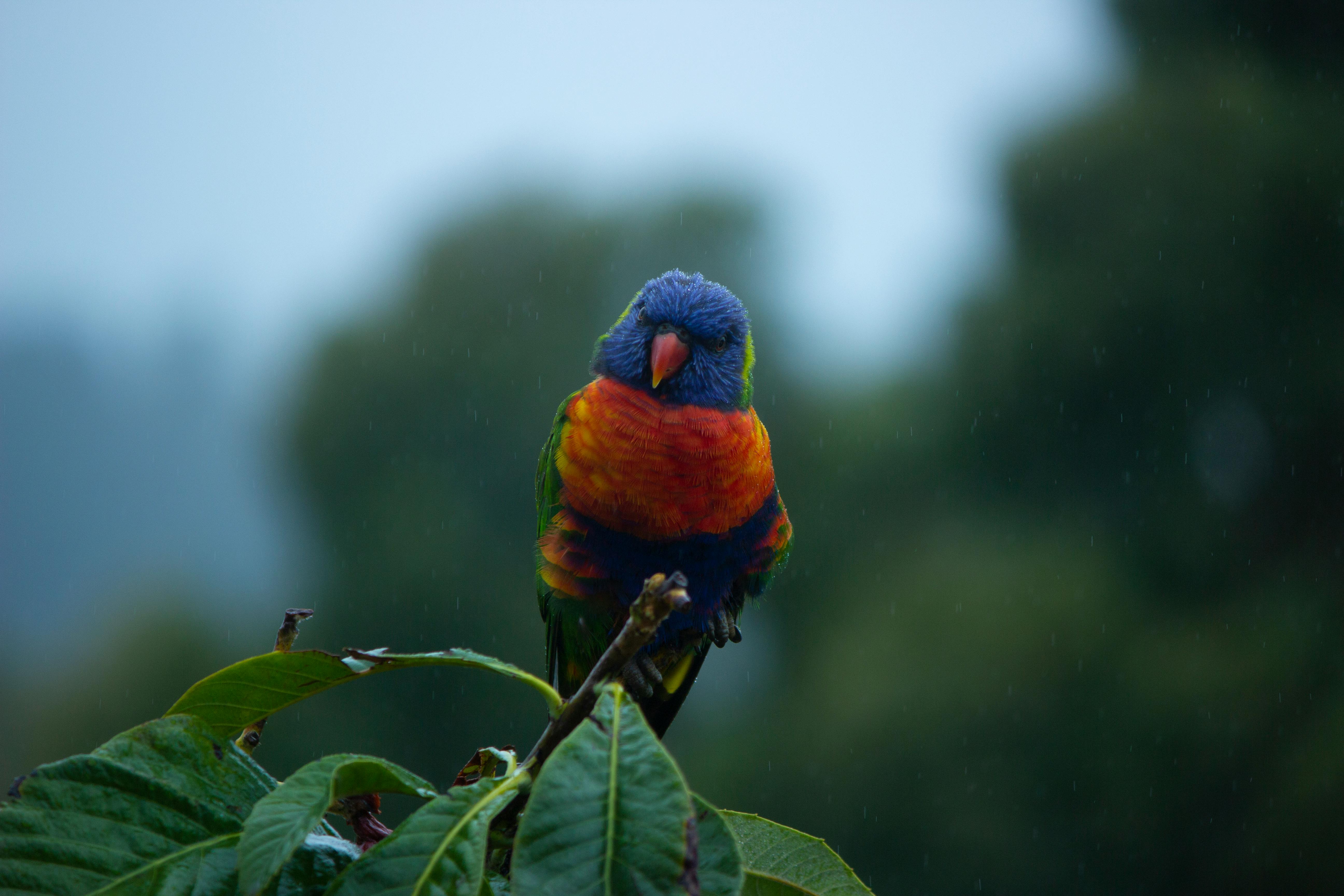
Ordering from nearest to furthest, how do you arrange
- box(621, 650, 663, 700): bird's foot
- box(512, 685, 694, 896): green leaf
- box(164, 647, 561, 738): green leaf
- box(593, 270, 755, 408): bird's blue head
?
box(512, 685, 694, 896): green leaf < box(164, 647, 561, 738): green leaf < box(621, 650, 663, 700): bird's foot < box(593, 270, 755, 408): bird's blue head

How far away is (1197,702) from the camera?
21.7 feet

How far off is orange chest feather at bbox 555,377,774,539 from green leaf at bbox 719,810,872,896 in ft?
2.93

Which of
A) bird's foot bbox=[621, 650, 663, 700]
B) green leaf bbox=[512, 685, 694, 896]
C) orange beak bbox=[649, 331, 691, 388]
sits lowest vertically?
bird's foot bbox=[621, 650, 663, 700]

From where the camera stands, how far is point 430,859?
21.2 inches

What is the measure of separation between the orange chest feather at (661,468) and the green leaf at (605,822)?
107 cm

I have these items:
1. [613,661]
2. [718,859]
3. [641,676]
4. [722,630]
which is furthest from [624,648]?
[722,630]

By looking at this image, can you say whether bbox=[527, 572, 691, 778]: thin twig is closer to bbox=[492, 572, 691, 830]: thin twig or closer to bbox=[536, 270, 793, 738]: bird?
bbox=[492, 572, 691, 830]: thin twig

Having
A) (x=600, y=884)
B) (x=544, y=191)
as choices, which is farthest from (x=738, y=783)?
(x=600, y=884)

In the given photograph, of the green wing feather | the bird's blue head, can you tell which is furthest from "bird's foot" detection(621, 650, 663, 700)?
the bird's blue head

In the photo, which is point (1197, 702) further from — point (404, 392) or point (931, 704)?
point (404, 392)

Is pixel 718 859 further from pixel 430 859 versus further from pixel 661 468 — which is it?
pixel 661 468

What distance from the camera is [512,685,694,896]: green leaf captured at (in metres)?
0.50

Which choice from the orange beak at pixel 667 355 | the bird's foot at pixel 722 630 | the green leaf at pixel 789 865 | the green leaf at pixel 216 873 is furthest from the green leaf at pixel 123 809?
the orange beak at pixel 667 355

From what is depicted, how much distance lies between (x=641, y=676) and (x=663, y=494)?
313 mm
